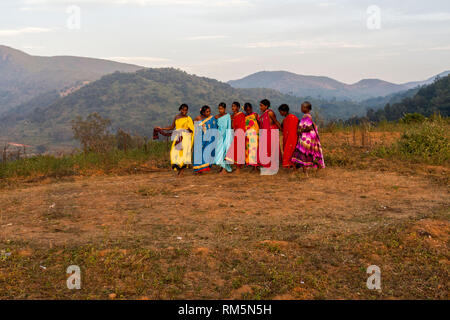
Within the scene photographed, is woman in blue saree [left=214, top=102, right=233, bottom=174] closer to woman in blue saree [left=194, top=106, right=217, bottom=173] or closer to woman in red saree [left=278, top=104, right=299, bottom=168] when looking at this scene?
woman in blue saree [left=194, top=106, right=217, bottom=173]

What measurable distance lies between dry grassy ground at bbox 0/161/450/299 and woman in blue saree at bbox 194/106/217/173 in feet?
5.16

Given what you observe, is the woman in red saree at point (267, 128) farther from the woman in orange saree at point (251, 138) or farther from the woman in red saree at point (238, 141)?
the woman in red saree at point (238, 141)

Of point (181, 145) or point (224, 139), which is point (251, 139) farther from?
point (181, 145)

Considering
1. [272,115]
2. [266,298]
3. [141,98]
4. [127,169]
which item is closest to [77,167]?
[127,169]

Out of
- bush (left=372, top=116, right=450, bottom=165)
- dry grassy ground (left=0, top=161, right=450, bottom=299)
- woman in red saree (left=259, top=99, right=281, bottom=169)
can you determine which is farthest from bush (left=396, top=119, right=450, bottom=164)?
woman in red saree (left=259, top=99, right=281, bottom=169)

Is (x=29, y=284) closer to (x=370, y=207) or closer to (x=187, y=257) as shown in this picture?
(x=187, y=257)

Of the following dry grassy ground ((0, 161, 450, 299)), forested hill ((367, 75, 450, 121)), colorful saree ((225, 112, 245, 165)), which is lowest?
dry grassy ground ((0, 161, 450, 299))

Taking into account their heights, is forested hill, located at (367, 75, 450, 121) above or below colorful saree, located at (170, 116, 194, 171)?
above

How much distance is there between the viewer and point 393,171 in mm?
8000

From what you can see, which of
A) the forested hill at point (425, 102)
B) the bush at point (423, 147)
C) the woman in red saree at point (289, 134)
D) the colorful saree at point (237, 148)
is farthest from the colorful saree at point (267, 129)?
the forested hill at point (425, 102)

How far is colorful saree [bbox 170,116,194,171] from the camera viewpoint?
846 centimetres

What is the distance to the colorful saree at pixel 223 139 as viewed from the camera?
847 cm

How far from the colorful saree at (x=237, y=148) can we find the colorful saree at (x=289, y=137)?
975mm
